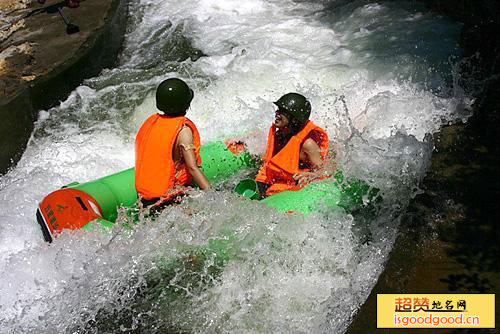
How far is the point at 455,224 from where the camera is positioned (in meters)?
4.41

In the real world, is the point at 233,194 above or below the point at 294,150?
below

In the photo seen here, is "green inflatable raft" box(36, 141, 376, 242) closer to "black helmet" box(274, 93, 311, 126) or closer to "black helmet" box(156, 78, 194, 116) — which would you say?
"black helmet" box(274, 93, 311, 126)

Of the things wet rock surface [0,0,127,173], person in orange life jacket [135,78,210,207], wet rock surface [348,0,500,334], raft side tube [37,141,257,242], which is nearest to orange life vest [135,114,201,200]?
person in orange life jacket [135,78,210,207]

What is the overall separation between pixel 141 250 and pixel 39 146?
104 inches

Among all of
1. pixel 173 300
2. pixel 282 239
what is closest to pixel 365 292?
pixel 282 239

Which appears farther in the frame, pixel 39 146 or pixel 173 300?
pixel 39 146

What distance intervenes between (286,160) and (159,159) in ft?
3.54

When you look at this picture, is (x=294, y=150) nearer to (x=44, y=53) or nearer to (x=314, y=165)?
(x=314, y=165)

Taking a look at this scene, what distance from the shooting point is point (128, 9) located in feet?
32.0

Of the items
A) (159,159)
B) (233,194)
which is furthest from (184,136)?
(233,194)

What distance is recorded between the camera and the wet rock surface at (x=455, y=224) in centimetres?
392

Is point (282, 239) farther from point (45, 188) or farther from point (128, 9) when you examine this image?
point (128, 9)

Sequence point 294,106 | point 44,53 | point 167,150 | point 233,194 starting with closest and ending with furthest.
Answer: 1. point 167,150
2. point 294,106
3. point 233,194
4. point 44,53

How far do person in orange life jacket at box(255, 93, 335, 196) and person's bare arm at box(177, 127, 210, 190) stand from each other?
2.36 feet
